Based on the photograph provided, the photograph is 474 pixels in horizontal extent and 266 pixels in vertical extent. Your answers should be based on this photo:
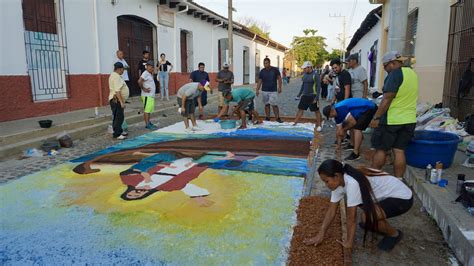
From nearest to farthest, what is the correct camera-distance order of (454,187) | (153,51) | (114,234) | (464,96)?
(114,234) → (454,187) → (464,96) → (153,51)

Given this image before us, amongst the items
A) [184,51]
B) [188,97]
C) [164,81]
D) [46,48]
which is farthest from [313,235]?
[184,51]

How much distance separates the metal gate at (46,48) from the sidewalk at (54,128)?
71 cm

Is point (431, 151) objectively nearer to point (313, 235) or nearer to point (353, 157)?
point (353, 157)

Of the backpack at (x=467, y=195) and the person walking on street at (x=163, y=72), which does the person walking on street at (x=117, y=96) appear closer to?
the person walking on street at (x=163, y=72)

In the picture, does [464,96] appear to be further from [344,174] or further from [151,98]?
[151,98]

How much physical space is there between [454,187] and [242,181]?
2.49 meters

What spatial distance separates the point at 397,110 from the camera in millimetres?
4340

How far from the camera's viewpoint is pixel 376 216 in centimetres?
290

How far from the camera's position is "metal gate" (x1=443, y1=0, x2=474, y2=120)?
284 inches

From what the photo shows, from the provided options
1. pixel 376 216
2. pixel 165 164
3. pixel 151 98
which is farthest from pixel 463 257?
pixel 151 98

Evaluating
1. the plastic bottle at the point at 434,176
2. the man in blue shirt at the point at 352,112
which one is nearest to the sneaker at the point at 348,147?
the man in blue shirt at the point at 352,112

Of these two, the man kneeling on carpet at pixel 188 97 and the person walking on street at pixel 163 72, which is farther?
the person walking on street at pixel 163 72

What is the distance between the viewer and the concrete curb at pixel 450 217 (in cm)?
288

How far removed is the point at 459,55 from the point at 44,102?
374 inches
